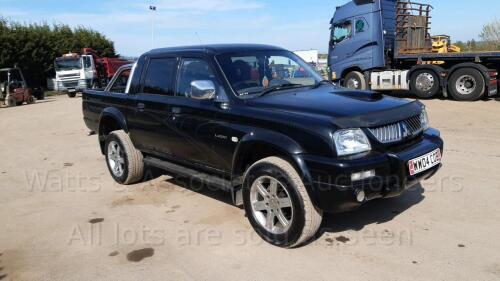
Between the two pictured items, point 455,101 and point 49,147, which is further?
point 455,101

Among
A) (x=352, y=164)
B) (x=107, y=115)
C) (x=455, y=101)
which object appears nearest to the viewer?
(x=352, y=164)

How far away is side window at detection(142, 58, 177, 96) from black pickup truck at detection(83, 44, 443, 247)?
0.04ft

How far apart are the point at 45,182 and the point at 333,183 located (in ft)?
15.4

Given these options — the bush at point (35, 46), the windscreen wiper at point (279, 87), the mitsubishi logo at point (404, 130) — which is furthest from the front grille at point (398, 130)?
the bush at point (35, 46)

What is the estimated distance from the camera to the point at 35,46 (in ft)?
106

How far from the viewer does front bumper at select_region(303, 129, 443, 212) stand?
3.34 m

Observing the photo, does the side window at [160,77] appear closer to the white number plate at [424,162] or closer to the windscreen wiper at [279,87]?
the windscreen wiper at [279,87]

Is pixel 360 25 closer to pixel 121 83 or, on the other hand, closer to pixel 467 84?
pixel 467 84

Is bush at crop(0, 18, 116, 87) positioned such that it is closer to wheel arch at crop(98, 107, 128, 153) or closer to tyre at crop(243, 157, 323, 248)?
wheel arch at crop(98, 107, 128, 153)

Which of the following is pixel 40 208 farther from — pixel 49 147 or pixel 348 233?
pixel 49 147

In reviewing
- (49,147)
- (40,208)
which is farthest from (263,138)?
(49,147)

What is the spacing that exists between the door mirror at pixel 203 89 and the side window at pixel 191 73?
0.15 meters

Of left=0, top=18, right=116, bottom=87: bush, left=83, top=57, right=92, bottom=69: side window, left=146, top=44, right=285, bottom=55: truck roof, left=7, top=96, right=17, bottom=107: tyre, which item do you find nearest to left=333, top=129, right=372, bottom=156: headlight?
left=146, top=44, right=285, bottom=55: truck roof

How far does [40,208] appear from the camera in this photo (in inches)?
205
